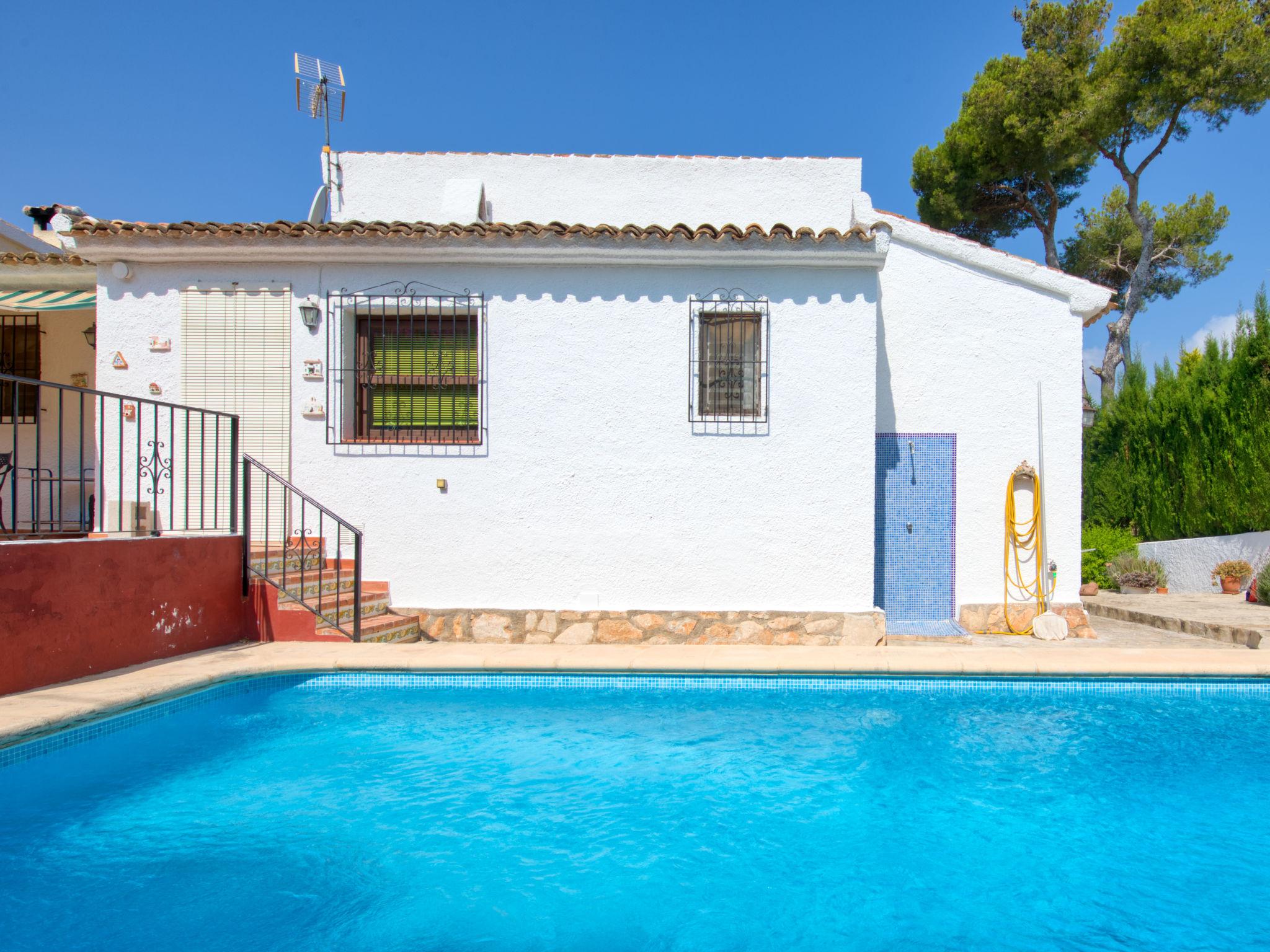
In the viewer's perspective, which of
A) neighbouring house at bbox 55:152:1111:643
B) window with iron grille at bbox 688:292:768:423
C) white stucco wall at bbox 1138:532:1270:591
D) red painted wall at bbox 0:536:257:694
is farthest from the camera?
white stucco wall at bbox 1138:532:1270:591

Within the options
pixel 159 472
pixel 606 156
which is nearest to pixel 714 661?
pixel 159 472

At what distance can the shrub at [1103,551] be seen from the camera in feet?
47.0

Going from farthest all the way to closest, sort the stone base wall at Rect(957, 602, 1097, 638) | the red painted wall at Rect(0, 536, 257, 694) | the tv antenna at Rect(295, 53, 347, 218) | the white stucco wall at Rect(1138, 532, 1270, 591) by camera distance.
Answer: the white stucco wall at Rect(1138, 532, 1270, 591) → the tv antenna at Rect(295, 53, 347, 218) → the stone base wall at Rect(957, 602, 1097, 638) → the red painted wall at Rect(0, 536, 257, 694)

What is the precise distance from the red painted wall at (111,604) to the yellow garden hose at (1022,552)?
8.31m

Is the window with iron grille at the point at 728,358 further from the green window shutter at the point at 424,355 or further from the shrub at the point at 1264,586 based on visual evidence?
the shrub at the point at 1264,586

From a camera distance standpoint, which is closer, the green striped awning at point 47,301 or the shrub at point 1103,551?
the green striped awning at point 47,301

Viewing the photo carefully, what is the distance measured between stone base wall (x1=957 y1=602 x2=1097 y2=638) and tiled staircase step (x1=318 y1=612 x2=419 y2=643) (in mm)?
6386

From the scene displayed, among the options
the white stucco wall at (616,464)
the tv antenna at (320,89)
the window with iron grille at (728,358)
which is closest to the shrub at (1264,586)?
the white stucco wall at (616,464)

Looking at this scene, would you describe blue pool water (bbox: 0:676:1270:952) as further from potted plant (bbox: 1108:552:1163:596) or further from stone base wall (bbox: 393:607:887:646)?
potted plant (bbox: 1108:552:1163:596)

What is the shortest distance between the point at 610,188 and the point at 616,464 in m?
5.15

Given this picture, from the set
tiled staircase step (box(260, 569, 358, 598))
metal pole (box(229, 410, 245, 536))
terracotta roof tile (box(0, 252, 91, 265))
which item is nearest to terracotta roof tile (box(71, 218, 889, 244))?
terracotta roof tile (box(0, 252, 91, 265))

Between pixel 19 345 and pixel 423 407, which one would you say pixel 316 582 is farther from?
pixel 19 345

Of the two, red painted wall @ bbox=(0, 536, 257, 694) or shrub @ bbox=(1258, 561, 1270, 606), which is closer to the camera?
red painted wall @ bbox=(0, 536, 257, 694)

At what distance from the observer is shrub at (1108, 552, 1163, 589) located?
544 inches
